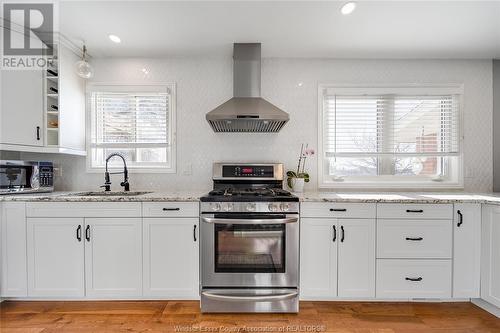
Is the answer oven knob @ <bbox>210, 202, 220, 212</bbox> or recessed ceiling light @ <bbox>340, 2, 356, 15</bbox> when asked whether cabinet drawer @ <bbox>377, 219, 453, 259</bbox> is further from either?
recessed ceiling light @ <bbox>340, 2, 356, 15</bbox>

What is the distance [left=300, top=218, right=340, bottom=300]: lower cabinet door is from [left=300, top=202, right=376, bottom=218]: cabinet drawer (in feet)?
0.20

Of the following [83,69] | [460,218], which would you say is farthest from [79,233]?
[460,218]

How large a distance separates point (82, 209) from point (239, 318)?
1661 millimetres

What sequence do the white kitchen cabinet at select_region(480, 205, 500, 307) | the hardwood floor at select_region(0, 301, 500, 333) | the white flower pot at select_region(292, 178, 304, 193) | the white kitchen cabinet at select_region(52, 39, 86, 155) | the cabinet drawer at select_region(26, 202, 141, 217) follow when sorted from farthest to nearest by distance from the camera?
the white flower pot at select_region(292, 178, 304, 193) → the white kitchen cabinet at select_region(52, 39, 86, 155) → the cabinet drawer at select_region(26, 202, 141, 217) → the white kitchen cabinet at select_region(480, 205, 500, 307) → the hardwood floor at select_region(0, 301, 500, 333)

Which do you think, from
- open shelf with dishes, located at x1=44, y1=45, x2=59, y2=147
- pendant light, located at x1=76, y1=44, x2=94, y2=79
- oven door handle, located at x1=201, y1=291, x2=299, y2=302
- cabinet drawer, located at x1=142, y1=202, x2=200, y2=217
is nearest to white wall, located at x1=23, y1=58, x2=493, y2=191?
open shelf with dishes, located at x1=44, y1=45, x2=59, y2=147

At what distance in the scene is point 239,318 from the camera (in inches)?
80.0

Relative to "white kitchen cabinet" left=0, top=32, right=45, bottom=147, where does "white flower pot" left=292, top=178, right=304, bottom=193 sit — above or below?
below

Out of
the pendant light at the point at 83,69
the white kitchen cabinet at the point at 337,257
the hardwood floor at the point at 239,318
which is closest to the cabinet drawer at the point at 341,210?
the white kitchen cabinet at the point at 337,257

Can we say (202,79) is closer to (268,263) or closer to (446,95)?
(268,263)

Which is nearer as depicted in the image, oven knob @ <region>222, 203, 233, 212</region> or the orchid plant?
oven knob @ <region>222, 203, 233, 212</region>

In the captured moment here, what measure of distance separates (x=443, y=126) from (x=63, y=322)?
4280mm

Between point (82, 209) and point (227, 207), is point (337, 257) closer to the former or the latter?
point (227, 207)

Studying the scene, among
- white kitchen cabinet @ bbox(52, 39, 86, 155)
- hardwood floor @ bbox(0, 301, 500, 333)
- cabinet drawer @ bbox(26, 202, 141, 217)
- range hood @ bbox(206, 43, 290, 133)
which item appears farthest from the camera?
white kitchen cabinet @ bbox(52, 39, 86, 155)

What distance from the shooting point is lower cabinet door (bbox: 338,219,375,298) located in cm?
216
